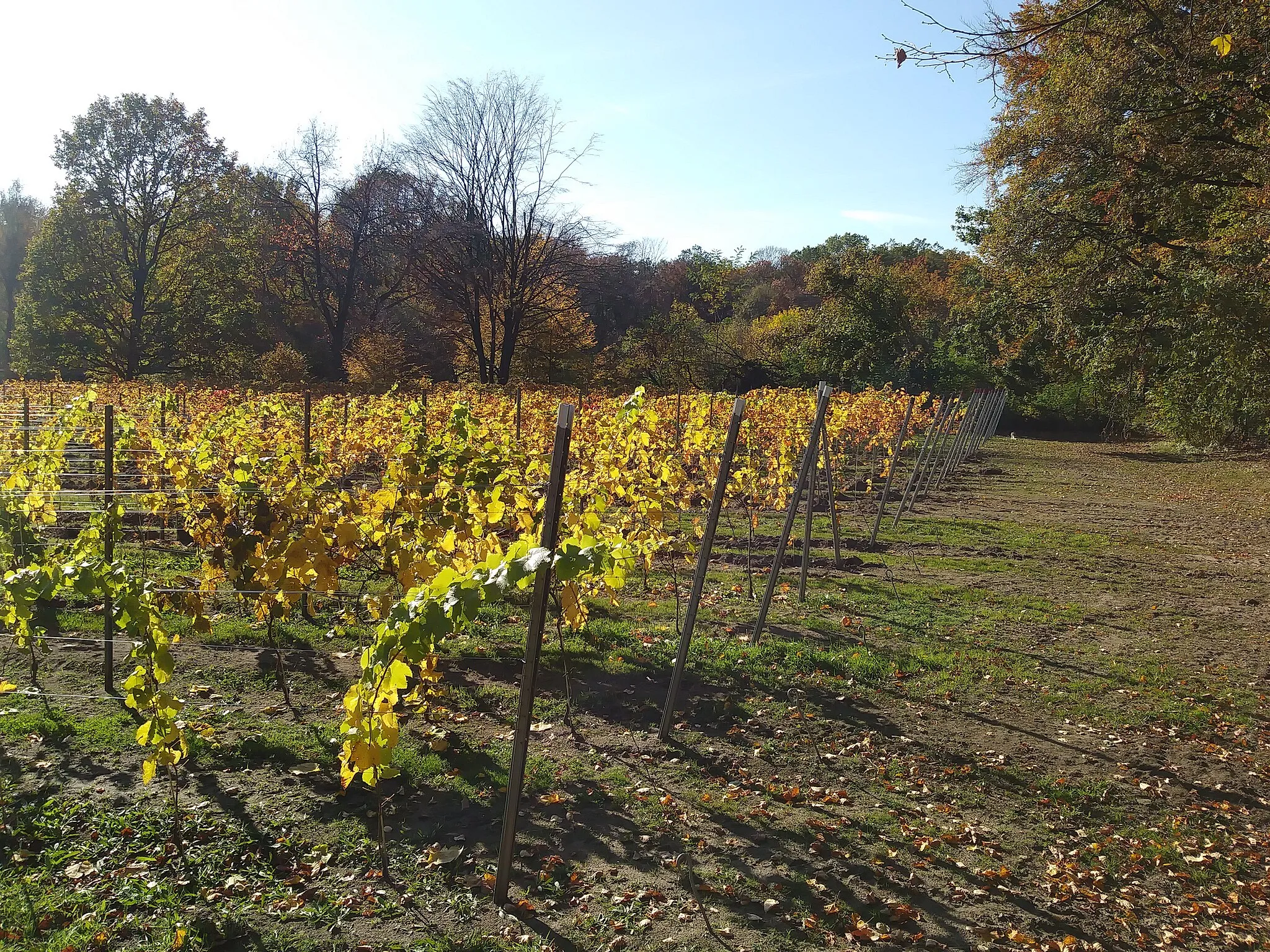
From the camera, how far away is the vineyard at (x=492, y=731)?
2.86 meters

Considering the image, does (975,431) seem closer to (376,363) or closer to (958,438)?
(958,438)

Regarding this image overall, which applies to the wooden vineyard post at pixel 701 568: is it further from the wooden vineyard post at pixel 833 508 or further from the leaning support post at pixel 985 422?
the leaning support post at pixel 985 422

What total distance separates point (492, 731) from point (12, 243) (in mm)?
43184

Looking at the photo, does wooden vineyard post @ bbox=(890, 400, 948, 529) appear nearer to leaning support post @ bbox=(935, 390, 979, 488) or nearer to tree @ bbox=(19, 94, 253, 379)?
leaning support post @ bbox=(935, 390, 979, 488)

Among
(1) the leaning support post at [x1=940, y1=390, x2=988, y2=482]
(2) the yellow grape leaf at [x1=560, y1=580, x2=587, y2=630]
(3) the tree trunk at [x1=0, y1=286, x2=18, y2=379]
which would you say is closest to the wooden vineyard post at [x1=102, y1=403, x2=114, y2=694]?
(2) the yellow grape leaf at [x1=560, y1=580, x2=587, y2=630]

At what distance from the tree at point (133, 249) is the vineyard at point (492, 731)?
2248 centimetres

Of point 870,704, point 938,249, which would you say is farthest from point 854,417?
point 938,249

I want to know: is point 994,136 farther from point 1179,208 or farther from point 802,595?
point 802,595

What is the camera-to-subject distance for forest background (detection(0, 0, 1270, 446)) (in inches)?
414

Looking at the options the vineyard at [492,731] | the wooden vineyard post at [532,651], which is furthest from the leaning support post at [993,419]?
the wooden vineyard post at [532,651]

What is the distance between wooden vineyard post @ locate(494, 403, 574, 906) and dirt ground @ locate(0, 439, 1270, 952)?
0.23 metres

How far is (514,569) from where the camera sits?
7.50 feet

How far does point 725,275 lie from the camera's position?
4512 centimetres

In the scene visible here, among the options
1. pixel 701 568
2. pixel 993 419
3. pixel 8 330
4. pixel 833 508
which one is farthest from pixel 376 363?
pixel 701 568
